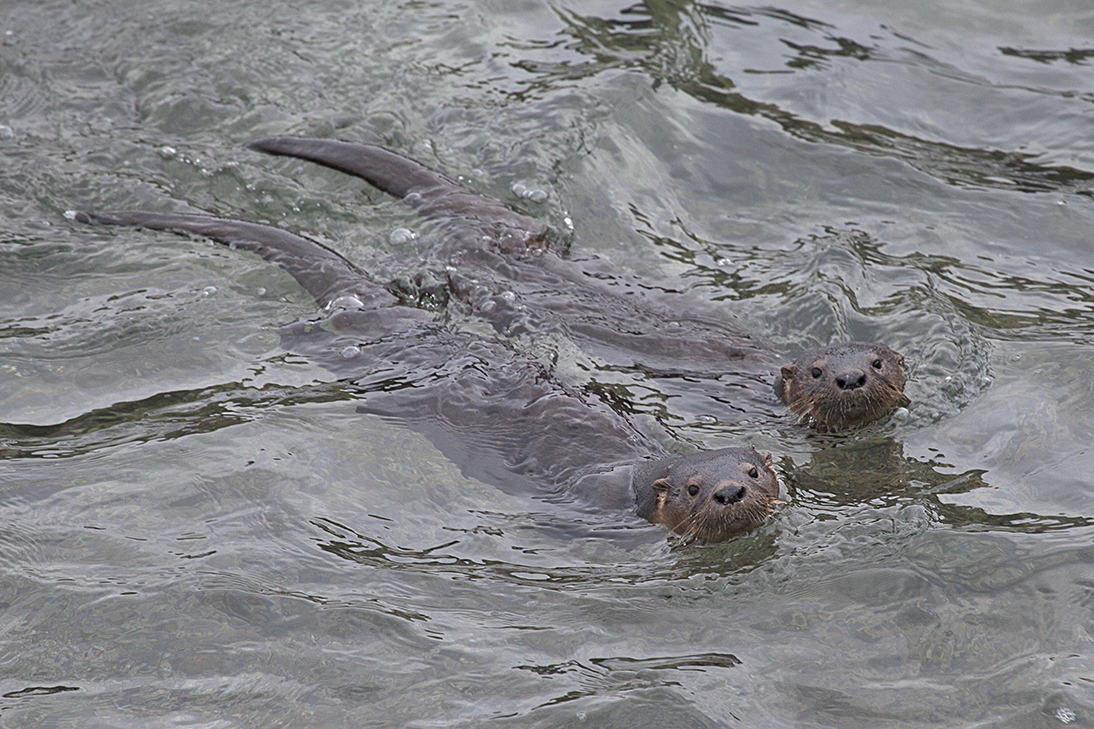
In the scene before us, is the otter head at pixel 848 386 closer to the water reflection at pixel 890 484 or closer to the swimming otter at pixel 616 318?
the swimming otter at pixel 616 318

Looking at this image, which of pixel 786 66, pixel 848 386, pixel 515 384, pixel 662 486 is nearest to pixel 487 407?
pixel 515 384

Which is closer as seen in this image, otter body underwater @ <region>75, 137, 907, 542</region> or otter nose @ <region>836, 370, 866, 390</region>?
otter body underwater @ <region>75, 137, 907, 542</region>

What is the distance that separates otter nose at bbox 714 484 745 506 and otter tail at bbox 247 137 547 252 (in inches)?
83.7

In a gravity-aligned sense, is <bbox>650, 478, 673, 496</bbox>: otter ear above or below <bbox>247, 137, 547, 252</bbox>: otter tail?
below

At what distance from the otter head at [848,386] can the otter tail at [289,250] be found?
1805 millimetres

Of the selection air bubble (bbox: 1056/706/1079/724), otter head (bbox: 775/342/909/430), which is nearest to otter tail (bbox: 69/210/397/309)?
otter head (bbox: 775/342/909/430)

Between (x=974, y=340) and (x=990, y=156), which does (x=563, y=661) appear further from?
(x=990, y=156)

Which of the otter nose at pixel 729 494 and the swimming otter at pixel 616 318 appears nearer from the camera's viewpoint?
the otter nose at pixel 729 494

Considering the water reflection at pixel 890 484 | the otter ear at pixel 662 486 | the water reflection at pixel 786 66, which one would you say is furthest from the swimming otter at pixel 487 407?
the water reflection at pixel 786 66

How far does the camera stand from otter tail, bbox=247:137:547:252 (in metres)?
5.49

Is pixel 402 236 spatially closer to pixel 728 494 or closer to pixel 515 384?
pixel 515 384

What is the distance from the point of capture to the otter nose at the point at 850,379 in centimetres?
430

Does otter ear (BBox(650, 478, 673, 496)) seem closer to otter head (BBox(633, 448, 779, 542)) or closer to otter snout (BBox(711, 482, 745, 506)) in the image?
otter head (BBox(633, 448, 779, 542))

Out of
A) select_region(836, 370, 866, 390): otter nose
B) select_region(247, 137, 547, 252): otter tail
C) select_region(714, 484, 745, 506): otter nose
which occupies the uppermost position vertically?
select_region(247, 137, 547, 252): otter tail
